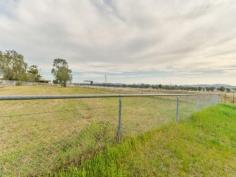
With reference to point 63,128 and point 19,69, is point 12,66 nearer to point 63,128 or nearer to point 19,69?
point 19,69

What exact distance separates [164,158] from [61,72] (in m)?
74.6

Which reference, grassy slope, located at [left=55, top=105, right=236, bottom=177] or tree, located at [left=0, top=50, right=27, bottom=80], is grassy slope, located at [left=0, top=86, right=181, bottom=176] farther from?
tree, located at [left=0, top=50, right=27, bottom=80]

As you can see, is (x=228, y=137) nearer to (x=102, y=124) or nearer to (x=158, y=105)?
(x=158, y=105)

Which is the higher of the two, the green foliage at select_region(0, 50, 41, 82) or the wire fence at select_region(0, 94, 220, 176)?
the green foliage at select_region(0, 50, 41, 82)

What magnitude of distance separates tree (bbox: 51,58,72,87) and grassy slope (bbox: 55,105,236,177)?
7223 centimetres

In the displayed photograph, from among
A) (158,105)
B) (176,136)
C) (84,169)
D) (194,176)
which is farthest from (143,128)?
(84,169)

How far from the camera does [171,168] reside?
3904mm

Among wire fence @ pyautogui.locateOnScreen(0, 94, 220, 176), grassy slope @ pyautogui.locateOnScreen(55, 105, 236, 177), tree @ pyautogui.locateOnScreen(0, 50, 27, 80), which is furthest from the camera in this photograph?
tree @ pyautogui.locateOnScreen(0, 50, 27, 80)

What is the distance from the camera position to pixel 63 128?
15.6ft

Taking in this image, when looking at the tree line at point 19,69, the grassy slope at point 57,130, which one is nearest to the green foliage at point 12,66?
the tree line at point 19,69

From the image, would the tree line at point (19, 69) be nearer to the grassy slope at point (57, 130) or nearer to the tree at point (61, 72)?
the tree at point (61, 72)

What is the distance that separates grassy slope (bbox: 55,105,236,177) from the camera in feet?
11.4

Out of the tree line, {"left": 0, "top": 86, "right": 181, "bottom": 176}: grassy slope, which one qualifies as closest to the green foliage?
the tree line

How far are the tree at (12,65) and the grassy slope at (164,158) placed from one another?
2827 inches
